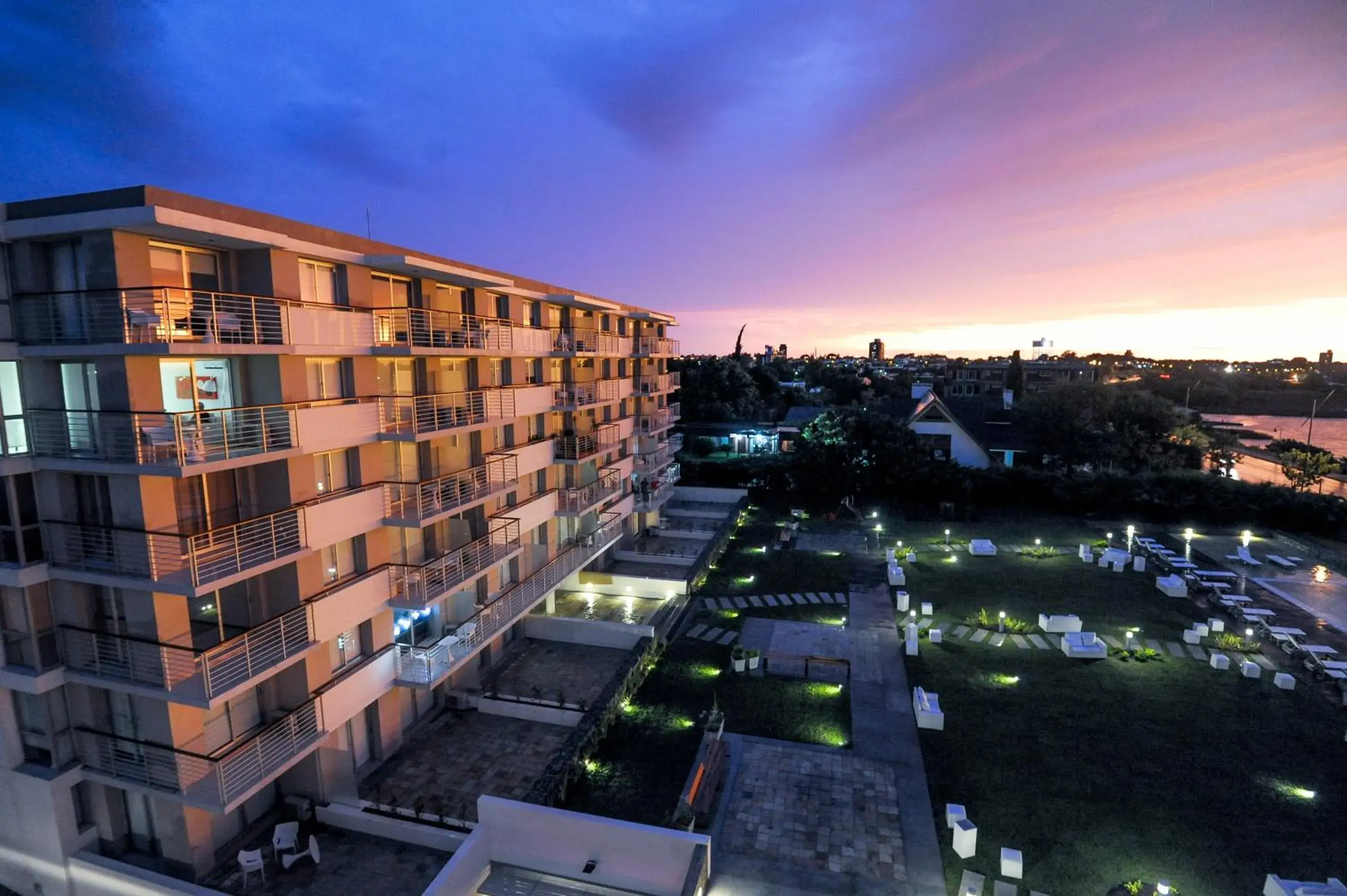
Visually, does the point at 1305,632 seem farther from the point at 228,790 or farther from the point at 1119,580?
the point at 228,790

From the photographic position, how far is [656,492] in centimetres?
3319

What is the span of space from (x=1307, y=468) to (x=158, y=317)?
5797 cm

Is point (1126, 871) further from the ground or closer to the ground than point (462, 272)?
closer to the ground

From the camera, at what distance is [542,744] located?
16.7 m

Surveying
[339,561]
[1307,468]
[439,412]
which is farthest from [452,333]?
[1307,468]

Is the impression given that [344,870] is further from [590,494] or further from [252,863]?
[590,494]

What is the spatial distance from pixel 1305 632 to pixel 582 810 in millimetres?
25152

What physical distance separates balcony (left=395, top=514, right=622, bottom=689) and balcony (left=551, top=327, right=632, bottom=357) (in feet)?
23.6

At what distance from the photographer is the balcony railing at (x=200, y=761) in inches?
436

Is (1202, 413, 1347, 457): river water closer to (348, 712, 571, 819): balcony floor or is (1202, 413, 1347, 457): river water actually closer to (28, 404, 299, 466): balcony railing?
(348, 712, 571, 819): balcony floor

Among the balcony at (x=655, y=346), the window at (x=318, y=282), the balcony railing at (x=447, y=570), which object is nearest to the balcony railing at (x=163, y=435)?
the window at (x=318, y=282)

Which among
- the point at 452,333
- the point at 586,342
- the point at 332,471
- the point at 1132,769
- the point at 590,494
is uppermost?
the point at 586,342

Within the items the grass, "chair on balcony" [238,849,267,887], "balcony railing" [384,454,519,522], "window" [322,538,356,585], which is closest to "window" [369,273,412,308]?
"balcony railing" [384,454,519,522]

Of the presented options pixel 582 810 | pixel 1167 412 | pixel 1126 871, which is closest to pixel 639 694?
pixel 582 810
